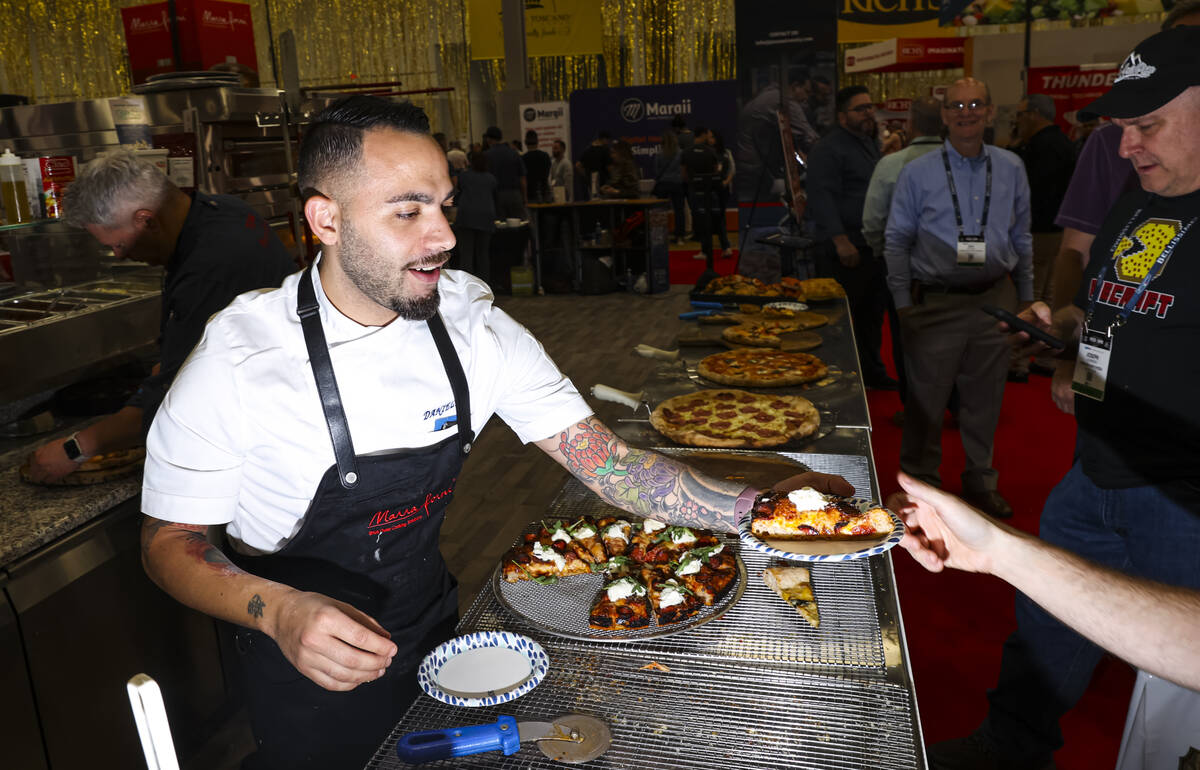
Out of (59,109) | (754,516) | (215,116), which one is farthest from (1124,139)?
(59,109)

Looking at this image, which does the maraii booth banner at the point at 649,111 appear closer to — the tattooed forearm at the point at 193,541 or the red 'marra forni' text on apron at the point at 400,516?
the red 'marra forni' text on apron at the point at 400,516

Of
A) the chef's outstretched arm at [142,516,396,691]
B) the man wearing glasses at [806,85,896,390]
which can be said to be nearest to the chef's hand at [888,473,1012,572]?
the chef's outstretched arm at [142,516,396,691]

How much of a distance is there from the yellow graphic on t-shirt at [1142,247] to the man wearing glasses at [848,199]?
346 cm

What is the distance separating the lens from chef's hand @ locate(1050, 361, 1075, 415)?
8.07 ft

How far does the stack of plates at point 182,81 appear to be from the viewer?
5332 millimetres

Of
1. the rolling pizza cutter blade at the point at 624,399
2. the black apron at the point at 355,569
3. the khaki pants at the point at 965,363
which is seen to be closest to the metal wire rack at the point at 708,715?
the black apron at the point at 355,569

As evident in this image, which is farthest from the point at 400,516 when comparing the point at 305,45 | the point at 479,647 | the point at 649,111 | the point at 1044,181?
the point at 305,45

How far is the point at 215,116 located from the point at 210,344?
4.41 meters

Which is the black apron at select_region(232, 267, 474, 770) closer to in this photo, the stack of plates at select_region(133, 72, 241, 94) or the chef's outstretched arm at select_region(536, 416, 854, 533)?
the chef's outstretched arm at select_region(536, 416, 854, 533)

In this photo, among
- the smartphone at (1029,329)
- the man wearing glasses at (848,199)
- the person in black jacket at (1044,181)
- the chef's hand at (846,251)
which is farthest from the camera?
the person in black jacket at (1044,181)

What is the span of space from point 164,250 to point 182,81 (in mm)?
3135

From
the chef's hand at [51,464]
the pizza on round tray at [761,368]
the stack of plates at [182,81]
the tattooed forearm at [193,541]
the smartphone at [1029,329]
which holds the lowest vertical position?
the pizza on round tray at [761,368]

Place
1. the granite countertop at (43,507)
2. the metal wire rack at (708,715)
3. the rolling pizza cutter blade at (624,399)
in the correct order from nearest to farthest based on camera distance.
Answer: the metal wire rack at (708,715), the granite countertop at (43,507), the rolling pizza cutter blade at (624,399)

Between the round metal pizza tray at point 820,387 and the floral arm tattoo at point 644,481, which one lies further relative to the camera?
the round metal pizza tray at point 820,387
